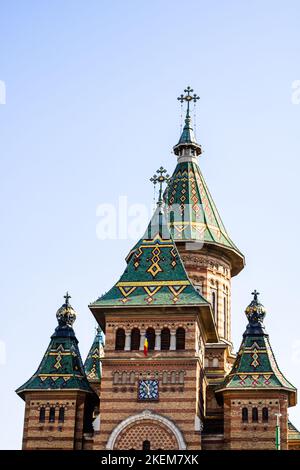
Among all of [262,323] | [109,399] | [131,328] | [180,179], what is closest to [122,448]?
[109,399]

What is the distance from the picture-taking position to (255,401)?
48.4 m

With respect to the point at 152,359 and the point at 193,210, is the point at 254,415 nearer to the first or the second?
the point at 152,359

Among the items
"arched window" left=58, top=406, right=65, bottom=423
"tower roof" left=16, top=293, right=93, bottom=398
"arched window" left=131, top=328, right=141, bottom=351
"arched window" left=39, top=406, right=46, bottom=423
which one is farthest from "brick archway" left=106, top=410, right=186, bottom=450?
"arched window" left=39, top=406, right=46, bottom=423

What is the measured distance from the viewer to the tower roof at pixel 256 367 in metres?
48.6

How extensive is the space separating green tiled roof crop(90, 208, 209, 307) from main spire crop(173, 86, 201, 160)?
11.2m

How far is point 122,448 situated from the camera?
1874 inches

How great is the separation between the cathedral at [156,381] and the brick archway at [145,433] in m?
0.04

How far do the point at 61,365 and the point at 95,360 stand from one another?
8424 mm

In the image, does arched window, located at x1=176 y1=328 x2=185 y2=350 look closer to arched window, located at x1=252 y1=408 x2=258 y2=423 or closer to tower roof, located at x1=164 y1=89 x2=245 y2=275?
arched window, located at x1=252 y1=408 x2=258 y2=423

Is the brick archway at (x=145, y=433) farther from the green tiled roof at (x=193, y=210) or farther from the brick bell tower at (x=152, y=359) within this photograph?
the green tiled roof at (x=193, y=210)

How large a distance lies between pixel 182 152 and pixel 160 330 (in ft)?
56.9

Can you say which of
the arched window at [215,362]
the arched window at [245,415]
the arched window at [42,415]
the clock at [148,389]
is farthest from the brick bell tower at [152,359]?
the arched window at [215,362]

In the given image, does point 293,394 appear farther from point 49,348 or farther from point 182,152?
point 182,152

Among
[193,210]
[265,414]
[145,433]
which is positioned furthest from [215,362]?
[145,433]
